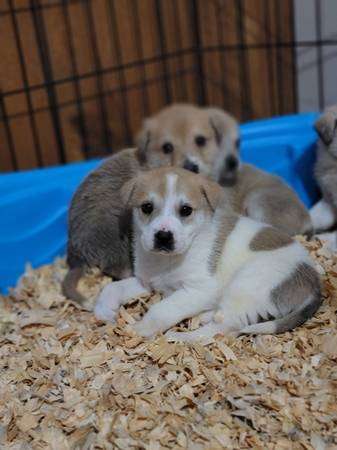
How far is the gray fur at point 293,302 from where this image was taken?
2.63 meters

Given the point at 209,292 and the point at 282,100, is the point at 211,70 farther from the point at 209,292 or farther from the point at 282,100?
the point at 209,292

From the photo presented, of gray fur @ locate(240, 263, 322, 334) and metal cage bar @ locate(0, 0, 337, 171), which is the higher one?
metal cage bar @ locate(0, 0, 337, 171)

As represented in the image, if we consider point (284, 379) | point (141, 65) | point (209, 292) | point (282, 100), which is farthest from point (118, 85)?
point (284, 379)

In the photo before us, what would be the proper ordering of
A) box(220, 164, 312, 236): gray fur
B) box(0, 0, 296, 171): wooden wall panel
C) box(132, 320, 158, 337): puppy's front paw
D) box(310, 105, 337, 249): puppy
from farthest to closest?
1. box(0, 0, 296, 171): wooden wall panel
2. box(310, 105, 337, 249): puppy
3. box(220, 164, 312, 236): gray fur
4. box(132, 320, 158, 337): puppy's front paw

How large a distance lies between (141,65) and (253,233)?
2.61 meters

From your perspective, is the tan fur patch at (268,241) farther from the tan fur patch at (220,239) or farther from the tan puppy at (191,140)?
the tan puppy at (191,140)

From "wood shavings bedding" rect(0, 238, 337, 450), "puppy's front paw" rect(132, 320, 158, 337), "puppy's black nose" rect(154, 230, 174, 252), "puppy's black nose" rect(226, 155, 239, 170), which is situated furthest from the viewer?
"puppy's black nose" rect(226, 155, 239, 170)

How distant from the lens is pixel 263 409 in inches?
90.8

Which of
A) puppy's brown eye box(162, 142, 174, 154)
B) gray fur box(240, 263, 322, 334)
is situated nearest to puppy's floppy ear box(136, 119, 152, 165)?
puppy's brown eye box(162, 142, 174, 154)

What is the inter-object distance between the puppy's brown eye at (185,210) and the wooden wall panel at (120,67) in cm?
232

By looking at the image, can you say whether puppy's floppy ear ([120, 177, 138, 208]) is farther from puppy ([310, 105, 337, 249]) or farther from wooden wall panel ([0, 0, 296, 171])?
wooden wall panel ([0, 0, 296, 171])

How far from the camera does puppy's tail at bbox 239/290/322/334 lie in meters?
2.62

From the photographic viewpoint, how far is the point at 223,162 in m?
3.63

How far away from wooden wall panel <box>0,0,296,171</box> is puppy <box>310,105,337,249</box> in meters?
1.65
